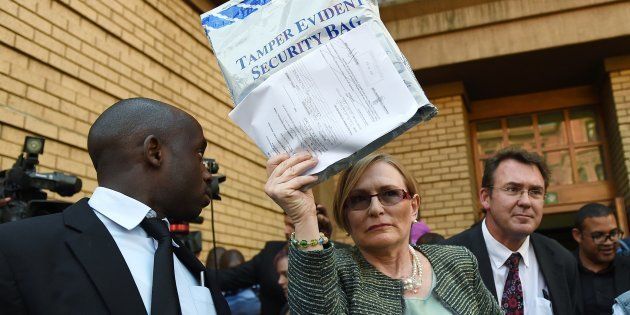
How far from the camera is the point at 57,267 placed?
4.44ft

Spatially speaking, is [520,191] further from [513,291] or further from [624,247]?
[624,247]

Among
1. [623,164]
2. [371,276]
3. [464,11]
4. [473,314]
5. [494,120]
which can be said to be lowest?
[473,314]

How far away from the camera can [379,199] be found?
1898 mm

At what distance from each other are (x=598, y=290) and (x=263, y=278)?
2335 millimetres

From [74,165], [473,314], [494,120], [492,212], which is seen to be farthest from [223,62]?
[494,120]

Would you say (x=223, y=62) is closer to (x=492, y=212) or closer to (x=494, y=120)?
(x=492, y=212)

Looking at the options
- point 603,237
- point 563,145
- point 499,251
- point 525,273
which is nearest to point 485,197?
point 499,251

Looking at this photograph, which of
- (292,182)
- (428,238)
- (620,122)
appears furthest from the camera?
(620,122)

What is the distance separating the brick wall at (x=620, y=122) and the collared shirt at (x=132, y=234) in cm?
687

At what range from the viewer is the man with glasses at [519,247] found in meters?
2.82

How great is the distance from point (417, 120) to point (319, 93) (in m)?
0.26

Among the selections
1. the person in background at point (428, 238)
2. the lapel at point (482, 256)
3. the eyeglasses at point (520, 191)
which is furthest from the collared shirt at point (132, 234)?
the person in background at point (428, 238)

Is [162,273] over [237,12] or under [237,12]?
under

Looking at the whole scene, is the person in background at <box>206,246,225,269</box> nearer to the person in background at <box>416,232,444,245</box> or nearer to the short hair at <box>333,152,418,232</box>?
the person in background at <box>416,232,444,245</box>
